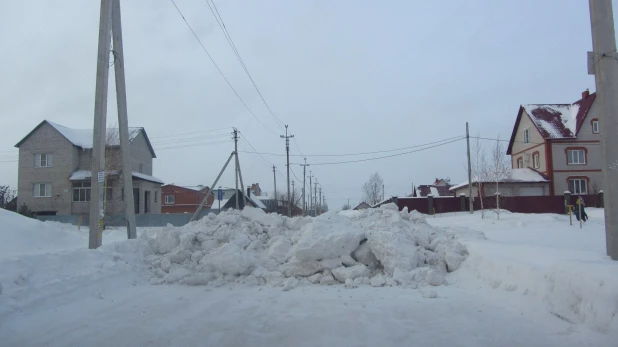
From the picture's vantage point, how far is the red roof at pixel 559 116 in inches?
1496

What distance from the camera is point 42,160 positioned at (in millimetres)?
36188

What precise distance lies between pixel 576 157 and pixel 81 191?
42775 mm

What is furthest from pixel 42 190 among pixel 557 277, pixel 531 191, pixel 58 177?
pixel 531 191

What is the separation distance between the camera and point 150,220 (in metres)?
34.1

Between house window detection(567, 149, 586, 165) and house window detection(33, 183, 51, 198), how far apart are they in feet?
147

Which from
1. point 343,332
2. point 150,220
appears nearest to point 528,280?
point 343,332

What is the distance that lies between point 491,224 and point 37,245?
1956 cm

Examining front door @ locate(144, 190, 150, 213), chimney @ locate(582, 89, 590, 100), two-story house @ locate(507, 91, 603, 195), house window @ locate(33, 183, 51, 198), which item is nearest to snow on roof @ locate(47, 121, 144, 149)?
house window @ locate(33, 183, 51, 198)

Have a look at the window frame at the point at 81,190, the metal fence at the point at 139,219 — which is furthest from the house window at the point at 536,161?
the window frame at the point at 81,190

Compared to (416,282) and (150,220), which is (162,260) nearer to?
(416,282)

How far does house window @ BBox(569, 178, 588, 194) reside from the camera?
124 ft

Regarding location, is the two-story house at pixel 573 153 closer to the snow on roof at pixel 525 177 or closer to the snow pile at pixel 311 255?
the snow on roof at pixel 525 177

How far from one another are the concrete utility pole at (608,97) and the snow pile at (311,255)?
3124mm

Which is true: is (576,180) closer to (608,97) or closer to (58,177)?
(608,97)
